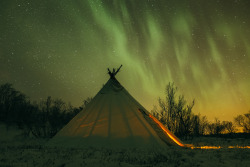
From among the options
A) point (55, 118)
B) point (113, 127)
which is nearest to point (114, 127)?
point (113, 127)

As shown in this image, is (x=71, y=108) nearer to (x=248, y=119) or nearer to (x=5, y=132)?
(x=5, y=132)

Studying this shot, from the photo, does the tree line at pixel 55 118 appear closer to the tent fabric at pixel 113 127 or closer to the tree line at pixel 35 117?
the tree line at pixel 35 117

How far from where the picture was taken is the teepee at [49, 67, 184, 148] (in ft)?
26.1

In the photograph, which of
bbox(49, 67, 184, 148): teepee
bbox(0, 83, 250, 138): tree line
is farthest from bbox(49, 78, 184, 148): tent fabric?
bbox(0, 83, 250, 138): tree line

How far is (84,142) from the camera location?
8.15 m

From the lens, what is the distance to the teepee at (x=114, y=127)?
313 inches

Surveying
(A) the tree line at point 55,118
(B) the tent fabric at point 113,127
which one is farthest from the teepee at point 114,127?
(A) the tree line at point 55,118

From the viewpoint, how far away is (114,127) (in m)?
8.46

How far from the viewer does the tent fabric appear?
796 centimetres

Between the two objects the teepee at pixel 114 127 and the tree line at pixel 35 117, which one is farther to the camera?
the tree line at pixel 35 117

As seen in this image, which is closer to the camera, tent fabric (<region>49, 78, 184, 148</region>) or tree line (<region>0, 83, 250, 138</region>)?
tent fabric (<region>49, 78, 184, 148</region>)

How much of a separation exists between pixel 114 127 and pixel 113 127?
39 mm

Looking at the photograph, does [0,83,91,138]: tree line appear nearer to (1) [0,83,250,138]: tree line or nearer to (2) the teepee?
(1) [0,83,250,138]: tree line

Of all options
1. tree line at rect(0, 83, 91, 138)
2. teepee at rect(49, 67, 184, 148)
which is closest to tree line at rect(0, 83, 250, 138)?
tree line at rect(0, 83, 91, 138)
